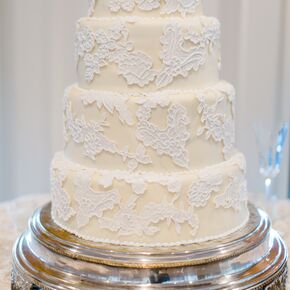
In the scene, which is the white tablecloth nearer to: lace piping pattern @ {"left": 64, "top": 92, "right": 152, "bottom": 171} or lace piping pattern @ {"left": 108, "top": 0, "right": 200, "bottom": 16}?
lace piping pattern @ {"left": 64, "top": 92, "right": 152, "bottom": 171}

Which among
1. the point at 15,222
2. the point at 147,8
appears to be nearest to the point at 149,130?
the point at 147,8

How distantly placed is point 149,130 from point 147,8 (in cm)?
29

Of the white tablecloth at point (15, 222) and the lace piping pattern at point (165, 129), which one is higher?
the lace piping pattern at point (165, 129)

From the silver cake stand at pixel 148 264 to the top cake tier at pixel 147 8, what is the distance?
0.56m

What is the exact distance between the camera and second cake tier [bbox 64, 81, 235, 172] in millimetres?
1267

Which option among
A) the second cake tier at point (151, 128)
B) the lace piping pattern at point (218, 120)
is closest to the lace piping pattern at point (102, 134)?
the second cake tier at point (151, 128)

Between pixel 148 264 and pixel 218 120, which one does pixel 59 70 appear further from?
pixel 148 264

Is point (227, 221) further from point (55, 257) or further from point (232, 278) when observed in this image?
point (55, 257)

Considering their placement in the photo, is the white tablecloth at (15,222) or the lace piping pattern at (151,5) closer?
the lace piping pattern at (151,5)

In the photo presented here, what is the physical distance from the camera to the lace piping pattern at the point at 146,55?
1.27 m

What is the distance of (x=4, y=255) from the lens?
5.33 ft

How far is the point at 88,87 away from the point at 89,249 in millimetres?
400

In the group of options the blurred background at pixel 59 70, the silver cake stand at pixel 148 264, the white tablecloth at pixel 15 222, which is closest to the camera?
the silver cake stand at pixel 148 264

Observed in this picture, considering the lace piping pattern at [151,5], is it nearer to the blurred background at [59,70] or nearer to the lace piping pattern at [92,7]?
the lace piping pattern at [92,7]
